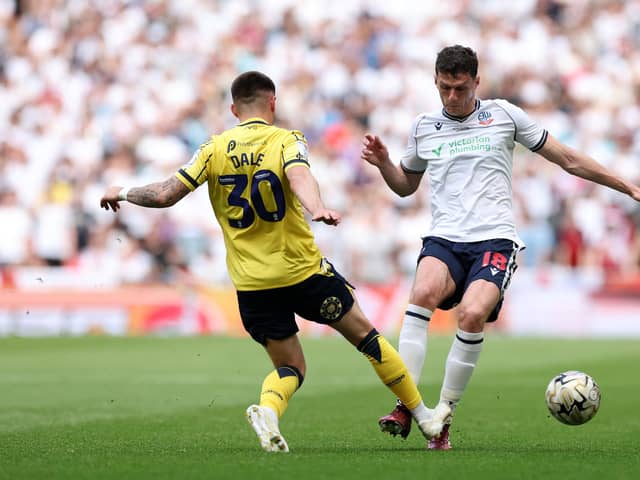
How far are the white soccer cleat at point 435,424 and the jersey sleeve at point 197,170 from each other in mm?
1998

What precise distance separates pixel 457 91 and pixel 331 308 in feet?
5.67

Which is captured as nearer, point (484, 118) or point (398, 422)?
point (398, 422)

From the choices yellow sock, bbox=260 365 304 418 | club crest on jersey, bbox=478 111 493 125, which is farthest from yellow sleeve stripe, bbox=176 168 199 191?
club crest on jersey, bbox=478 111 493 125

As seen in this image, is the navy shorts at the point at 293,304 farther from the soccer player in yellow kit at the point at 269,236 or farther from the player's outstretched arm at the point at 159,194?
the player's outstretched arm at the point at 159,194

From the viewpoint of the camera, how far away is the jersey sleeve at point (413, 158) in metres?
8.68

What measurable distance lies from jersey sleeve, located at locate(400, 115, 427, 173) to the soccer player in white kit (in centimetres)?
4

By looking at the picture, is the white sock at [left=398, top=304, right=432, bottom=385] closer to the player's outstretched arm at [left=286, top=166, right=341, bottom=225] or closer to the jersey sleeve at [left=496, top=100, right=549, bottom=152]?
the jersey sleeve at [left=496, top=100, right=549, bottom=152]

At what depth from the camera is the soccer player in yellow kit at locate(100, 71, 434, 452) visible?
746 centimetres

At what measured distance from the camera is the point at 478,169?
836 centimetres

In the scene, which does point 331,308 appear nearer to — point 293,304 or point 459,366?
point 293,304

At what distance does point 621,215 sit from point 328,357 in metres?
7.18

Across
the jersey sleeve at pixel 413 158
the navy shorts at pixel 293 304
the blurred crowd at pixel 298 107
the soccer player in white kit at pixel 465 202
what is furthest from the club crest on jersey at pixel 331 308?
the blurred crowd at pixel 298 107

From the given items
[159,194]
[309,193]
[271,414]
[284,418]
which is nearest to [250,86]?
[159,194]

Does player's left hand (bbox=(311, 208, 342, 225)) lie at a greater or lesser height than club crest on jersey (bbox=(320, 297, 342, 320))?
greater
